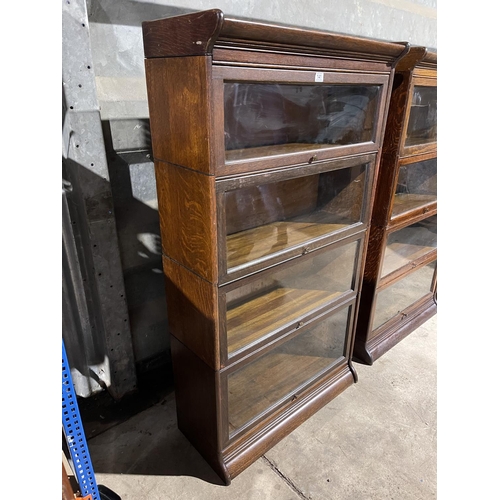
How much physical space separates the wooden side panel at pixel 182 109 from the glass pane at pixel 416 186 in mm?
1252

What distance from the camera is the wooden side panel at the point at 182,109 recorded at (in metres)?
0.95

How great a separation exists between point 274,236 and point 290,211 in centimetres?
20

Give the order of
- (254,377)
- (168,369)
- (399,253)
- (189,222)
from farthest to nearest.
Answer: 1. (399,253)
2. (168,369)
3. (254,377)
4. (189,222)

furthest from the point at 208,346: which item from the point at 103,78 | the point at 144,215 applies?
the point at 103,78

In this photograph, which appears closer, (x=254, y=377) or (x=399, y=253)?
(x=254, y=377)

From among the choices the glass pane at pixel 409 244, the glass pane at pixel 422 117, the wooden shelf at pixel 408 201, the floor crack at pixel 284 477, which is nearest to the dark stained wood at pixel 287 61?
the glass pane at pixel 422 117

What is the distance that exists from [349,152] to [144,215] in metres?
0.85

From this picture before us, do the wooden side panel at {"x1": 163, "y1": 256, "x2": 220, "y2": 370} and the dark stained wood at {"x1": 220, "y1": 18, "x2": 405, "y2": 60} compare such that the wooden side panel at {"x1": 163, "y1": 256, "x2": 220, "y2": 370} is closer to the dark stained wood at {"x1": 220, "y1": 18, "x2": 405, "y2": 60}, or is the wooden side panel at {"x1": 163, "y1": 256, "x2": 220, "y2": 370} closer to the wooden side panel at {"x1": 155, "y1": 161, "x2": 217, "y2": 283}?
the wooden side panel at {"x1": 155, "y1": 161, "x2": 217, "y2": 283}

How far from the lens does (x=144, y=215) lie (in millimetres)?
1622

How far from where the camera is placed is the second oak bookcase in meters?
1.00

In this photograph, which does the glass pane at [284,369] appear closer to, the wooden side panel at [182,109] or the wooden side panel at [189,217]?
the wooden side panel at [189,217]

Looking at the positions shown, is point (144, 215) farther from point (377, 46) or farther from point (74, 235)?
point (377, 46)

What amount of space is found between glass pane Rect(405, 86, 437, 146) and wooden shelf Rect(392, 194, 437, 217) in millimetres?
321

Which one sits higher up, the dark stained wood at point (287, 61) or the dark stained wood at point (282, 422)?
the dark stained wood at point (287, 61)
